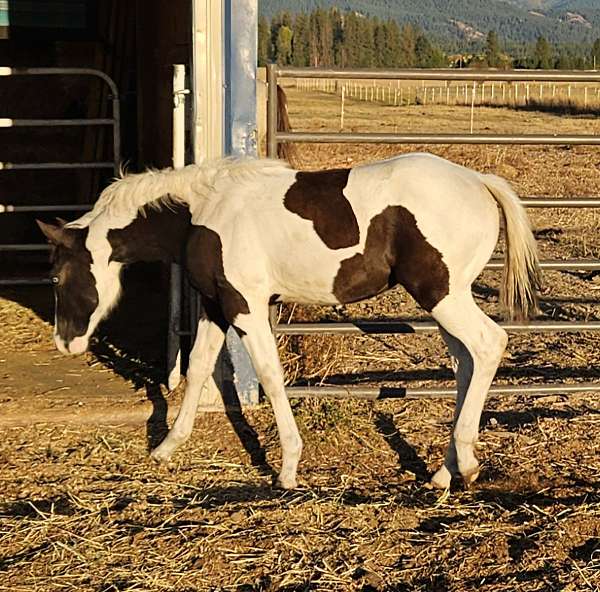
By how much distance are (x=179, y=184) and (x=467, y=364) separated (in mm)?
1517

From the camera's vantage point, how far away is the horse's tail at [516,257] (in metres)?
4.26

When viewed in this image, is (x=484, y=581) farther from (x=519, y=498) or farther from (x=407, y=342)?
(x=407, y=342)

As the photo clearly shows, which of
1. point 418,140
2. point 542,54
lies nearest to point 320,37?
point 542,54

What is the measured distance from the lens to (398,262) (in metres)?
4.18

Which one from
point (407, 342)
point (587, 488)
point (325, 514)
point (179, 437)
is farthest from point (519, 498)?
point (407, 342)

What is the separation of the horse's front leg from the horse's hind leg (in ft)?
3.51

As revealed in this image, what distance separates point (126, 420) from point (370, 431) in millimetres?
1302

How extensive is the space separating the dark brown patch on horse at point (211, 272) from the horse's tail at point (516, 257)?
1.17 m

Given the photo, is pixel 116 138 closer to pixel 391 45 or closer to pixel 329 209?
pixel 329 209

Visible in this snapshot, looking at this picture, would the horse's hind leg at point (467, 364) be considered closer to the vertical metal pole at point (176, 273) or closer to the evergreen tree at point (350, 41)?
the vertical metal pole at point (176, 273)

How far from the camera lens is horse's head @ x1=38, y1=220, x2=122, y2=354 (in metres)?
4.49

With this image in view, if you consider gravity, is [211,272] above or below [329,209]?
below

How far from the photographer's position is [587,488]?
4297 mm

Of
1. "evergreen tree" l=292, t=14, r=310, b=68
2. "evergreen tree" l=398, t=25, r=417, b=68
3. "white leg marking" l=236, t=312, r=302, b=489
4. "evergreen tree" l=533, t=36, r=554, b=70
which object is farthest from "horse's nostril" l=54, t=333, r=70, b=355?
"evergreen tree" l=292, t=14, r=310, b=68
